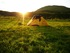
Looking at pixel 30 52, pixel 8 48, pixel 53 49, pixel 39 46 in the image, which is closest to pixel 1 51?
pixel 8 48

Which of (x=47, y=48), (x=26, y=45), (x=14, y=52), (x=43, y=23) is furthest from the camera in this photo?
(x=43, y=23)

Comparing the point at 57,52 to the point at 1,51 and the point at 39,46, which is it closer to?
the point at 39,46

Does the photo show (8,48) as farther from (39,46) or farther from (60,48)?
(60,48)

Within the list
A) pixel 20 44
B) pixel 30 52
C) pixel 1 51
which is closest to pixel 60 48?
pixel 30 52

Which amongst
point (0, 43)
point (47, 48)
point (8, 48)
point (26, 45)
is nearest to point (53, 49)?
point (47, 48)

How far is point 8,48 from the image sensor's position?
1123cm

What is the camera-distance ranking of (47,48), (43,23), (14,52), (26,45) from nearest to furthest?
(14,52), (47,48), (26,45), (43,23)

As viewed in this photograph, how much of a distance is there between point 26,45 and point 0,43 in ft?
7.41

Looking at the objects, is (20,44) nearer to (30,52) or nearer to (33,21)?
(30,52)

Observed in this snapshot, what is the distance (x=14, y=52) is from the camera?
34.2 ft

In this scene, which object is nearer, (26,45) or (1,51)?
(1,51)

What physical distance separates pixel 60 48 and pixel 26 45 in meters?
2.73

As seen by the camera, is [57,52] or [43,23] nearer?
[57,52]

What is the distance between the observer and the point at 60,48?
11.4 meters
